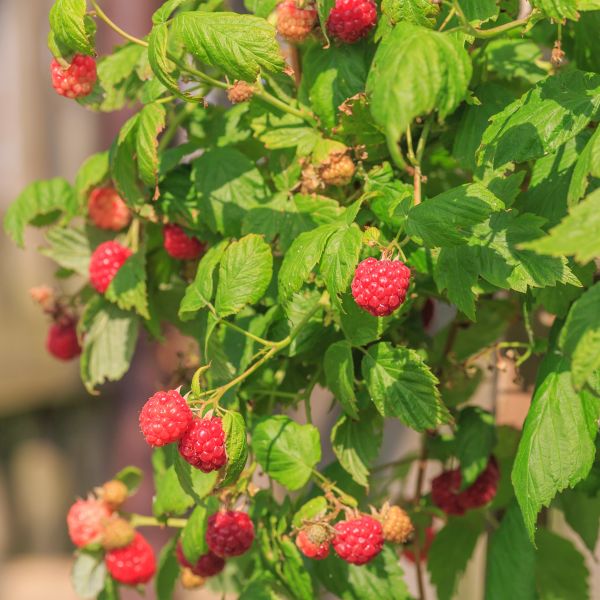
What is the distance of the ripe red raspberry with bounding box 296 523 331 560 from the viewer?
117cm

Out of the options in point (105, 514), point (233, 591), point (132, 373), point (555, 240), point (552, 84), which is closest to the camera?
point (555, 240)

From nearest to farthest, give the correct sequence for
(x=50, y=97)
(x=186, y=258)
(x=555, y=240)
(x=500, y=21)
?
(x=555, y=240) → (x=500, y=21) → (x=186, y=258) → (x=50, y=97)

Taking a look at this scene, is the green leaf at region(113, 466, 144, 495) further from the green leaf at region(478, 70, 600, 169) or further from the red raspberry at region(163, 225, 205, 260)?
the green leaf at region(478, 70, 600, 169)

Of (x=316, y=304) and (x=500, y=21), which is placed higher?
(x=500, y=21)

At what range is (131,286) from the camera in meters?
1.36

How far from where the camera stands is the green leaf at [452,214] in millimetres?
963

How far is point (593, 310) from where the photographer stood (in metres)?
0.81

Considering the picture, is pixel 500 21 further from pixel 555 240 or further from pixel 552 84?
pixel 555 240

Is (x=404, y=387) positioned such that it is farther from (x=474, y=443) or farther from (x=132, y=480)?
(x=132, y=480)

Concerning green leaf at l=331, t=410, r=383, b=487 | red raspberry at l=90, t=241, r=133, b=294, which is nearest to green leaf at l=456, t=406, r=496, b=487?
green leaf at l=331, t=410, r=383, b=487

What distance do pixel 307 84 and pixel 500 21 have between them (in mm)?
230

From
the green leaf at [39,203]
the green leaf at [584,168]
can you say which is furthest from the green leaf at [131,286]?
the green leaf at [584,168]

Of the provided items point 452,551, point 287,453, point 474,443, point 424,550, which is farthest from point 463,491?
point 424,550

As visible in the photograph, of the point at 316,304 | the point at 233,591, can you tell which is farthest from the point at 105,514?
the point at 316,304
